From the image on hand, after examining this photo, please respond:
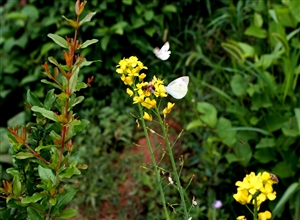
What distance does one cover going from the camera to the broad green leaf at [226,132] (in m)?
2.93

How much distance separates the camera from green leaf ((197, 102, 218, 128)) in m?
2.98

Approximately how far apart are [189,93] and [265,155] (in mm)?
647

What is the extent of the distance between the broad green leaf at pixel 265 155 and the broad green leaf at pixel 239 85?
33 centimetres

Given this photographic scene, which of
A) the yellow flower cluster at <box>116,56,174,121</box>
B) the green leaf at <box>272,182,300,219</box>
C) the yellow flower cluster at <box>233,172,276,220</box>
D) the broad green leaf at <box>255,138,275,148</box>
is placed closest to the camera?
the yellow flower cluster at <box>233,172,276,220</box>

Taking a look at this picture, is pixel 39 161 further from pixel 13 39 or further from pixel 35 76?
pixel 13 39

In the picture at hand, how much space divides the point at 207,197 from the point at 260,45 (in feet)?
3.33

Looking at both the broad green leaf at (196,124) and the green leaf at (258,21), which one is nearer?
the broad green leaf at (196,124)

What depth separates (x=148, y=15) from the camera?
3.76 metres

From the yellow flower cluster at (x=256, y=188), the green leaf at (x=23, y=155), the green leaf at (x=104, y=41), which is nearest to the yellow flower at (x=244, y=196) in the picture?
the yellow flower cluster at (x=256, y=188)

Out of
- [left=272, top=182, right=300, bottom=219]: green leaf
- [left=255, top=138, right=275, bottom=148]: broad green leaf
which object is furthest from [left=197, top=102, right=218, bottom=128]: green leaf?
[left=272, top=182, right=300, bottom=219]: green leaf

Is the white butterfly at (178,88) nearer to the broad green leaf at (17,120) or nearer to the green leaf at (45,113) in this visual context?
the green leaf at (45,113)

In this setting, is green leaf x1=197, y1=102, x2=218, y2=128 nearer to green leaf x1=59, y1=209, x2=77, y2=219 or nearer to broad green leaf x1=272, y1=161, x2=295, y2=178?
broad green leaf x1=272, y1=161, x2=295, y2=178

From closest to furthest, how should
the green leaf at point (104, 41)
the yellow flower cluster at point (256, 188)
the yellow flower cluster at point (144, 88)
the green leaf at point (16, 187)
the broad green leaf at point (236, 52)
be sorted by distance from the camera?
the yellow flower cluster at point (256, 188) → the yellow flower cluster at point (144, 88) → the green leaf at point (16, 187) → the broad green leaf at point (236, 52) → the green leaf at point (104, 41)

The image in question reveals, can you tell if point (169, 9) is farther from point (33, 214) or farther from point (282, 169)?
point (33, 214)
